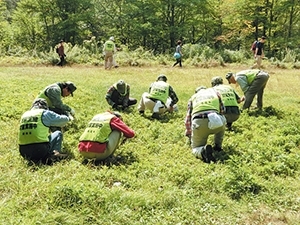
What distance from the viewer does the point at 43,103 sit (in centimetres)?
596

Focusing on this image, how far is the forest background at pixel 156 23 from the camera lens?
1156 inches

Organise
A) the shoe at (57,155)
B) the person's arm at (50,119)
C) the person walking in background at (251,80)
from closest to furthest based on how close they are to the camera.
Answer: the person's arm at (50,119) → the shoe at (57,155) → the person walking in background at (251,80)

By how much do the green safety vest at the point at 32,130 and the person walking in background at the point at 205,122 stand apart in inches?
106

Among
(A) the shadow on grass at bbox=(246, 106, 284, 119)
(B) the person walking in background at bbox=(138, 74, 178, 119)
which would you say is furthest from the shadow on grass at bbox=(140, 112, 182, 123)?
(A) the shadow on grass at bbox=(246, 106, 284, 119)

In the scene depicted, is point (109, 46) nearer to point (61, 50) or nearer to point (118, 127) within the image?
point (61, 50)

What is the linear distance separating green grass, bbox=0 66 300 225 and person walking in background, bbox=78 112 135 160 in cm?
19

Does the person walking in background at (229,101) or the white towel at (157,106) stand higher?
the person walking in background at (229,101)

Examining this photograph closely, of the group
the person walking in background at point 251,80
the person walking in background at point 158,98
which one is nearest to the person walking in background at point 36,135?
the person walking in background at point 158,98

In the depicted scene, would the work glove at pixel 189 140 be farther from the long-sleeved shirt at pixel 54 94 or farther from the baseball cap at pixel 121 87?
the baseball cap at pixel 121 87

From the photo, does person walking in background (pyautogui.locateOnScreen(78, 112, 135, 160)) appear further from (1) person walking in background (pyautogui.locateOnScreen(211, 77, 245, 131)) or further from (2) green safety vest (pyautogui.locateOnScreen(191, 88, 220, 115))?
(1) person walking in background (pyautogui.locateOnScreen(211, 77, 245, 131))

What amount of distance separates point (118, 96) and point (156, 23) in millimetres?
23821

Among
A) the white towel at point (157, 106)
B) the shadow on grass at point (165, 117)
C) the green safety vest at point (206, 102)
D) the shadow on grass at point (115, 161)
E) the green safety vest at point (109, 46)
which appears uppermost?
the green safety vest at point (109, 46)

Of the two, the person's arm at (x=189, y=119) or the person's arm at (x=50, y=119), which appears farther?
the person's arm at (x=189, y=119)

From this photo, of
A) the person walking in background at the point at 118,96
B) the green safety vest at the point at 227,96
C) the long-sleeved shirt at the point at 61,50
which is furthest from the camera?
the long-sleeved shirt at the point at 61,50
